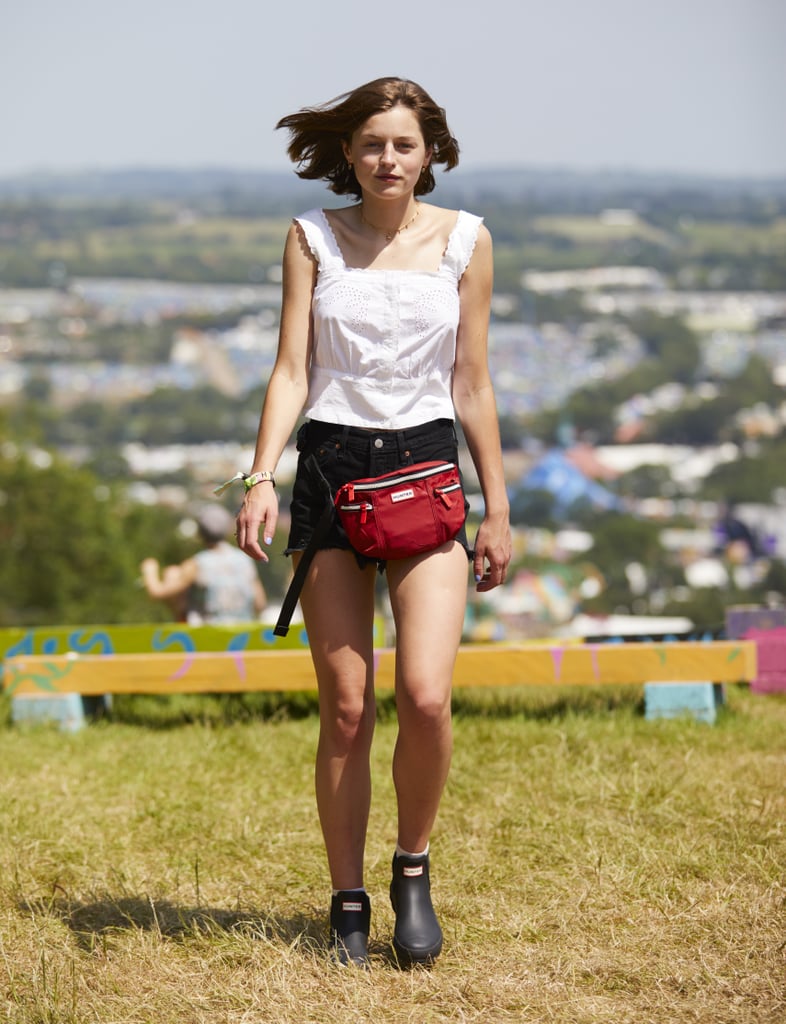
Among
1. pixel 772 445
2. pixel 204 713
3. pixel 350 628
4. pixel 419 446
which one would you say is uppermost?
pixel 419 446

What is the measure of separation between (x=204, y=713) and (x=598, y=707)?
5.90 ft

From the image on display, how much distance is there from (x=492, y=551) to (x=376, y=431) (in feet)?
1.33

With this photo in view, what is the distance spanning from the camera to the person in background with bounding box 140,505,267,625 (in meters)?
8.02

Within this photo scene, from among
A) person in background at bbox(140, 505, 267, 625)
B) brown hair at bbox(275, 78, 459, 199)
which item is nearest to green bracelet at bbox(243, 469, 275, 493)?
brown hair at bbox(275, 78, 459, 199)

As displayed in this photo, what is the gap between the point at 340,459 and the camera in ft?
10.9

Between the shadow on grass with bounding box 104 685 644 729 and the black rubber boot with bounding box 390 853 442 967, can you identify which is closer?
the black rubber boot with bounding box 390 853 442 967

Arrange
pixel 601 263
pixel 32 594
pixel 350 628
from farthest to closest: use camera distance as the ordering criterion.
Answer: pixel 601 263 < pixel 32 594 < pixel 350 628

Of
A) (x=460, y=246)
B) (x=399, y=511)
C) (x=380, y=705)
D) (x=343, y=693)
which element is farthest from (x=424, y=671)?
(x=380, y=705)

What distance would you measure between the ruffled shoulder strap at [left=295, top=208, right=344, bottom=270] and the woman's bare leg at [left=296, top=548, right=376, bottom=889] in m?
0.67

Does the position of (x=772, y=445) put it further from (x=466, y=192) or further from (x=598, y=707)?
(x=598, y=707)

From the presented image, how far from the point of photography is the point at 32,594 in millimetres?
58531

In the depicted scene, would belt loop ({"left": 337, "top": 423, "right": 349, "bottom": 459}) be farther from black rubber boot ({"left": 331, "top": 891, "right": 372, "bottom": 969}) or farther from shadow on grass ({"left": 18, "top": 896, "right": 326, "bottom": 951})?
shadow on grass ({"left": 18, "top": 896, "right": 326, "bottom": 951})

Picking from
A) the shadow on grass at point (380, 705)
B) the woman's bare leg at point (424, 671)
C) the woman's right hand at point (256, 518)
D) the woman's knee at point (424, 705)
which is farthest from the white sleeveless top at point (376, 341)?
the shadow on grass at point (380, 705)

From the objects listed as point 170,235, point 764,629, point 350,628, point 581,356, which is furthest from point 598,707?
point 170,235
